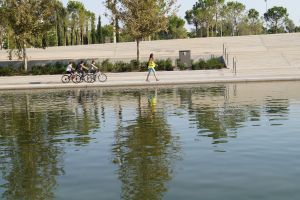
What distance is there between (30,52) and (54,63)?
1544 centimetres

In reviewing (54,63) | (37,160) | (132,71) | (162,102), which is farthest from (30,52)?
(37,160)

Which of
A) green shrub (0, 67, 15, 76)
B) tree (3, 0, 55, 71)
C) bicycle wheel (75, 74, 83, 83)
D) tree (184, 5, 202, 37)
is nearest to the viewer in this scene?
bicycle wheel (75, 74, 83, 83)

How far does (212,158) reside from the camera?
8641 mm

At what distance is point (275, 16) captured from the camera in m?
108

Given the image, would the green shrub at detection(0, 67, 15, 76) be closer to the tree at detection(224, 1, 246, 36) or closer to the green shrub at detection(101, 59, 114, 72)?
the green shrub at detection(101, 59, 114, 72)

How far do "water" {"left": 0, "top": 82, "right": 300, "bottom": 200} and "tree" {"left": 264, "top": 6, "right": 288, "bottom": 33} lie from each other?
94561mm

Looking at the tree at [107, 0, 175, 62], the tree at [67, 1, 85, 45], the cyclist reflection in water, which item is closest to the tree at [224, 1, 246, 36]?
the tree at [67, 1, 85, 45]

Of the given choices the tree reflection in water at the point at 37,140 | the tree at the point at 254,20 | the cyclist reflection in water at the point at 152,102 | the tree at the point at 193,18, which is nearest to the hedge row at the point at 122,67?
the cyclist reflection in water at the point at 152,102

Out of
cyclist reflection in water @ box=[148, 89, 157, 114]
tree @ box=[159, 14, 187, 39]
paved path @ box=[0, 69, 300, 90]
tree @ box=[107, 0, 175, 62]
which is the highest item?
tree @ box=[159, 14, 187, 39]

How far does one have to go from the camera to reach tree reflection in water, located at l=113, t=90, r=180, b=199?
22.5ft

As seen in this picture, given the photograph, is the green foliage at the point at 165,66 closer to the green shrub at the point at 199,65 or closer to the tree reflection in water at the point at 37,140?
the green shrub at the point at 199,65

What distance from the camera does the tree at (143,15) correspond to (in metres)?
39.2

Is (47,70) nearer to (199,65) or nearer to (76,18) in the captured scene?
(199,65)

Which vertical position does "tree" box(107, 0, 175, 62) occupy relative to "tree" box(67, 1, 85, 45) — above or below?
below
